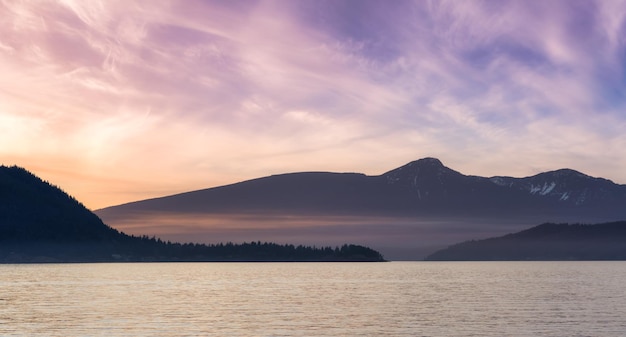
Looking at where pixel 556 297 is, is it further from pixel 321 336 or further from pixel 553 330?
pixel 321 336

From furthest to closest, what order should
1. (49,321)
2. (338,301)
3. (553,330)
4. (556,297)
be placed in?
(556,297)
(338,301)
(49,321)
(553,330)

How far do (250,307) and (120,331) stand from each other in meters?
41.3

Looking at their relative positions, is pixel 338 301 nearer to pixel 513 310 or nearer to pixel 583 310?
pixel 513 310

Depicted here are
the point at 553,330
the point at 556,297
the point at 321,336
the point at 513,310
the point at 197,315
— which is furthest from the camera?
the point at 556,297

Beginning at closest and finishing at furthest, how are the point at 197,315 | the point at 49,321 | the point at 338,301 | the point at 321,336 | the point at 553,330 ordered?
the point at 321,336, the point at 553,330, the point at 49,321, the point at 197,315, the point at 338,301

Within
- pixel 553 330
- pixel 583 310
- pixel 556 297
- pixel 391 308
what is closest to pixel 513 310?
pixel 583 310

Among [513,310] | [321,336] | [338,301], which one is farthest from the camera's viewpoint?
[338,301]

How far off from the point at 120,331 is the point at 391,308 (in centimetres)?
5323

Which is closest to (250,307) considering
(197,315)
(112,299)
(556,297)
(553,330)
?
(197,315)

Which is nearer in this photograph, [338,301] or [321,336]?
[321,336]

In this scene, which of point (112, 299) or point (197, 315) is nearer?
point (197, 315)

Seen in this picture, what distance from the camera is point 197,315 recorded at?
11550 centimetres

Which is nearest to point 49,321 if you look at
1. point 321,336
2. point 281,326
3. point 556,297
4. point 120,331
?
point 120,331

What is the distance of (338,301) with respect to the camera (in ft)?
482
